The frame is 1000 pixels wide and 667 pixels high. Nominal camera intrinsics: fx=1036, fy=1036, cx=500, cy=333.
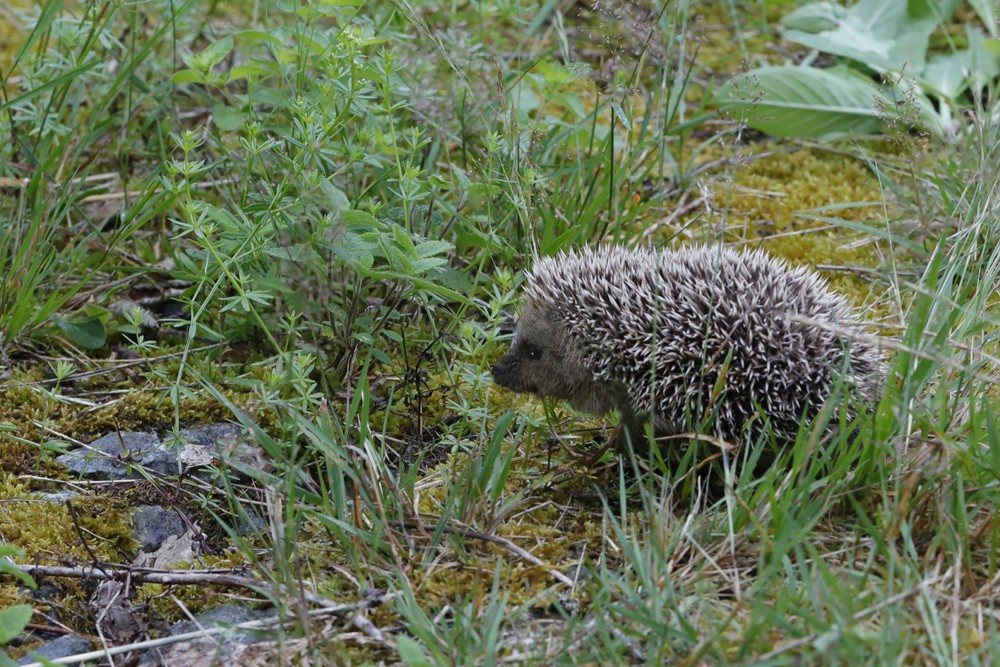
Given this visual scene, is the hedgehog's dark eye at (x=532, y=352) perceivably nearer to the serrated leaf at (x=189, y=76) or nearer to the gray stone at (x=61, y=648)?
the serrated leaf at (x=189, y=76)

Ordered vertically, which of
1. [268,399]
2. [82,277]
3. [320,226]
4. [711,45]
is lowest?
[82,277]

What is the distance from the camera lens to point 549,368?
4.86 metres

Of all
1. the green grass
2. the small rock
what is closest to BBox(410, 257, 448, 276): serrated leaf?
the green grass

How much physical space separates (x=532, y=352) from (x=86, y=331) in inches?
95.7

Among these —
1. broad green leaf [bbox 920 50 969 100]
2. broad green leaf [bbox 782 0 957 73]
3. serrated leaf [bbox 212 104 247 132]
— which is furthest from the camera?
broad green leaf [bbox 782 0 957 73]

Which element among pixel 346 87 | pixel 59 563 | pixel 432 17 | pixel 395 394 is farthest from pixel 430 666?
pixel 432 17

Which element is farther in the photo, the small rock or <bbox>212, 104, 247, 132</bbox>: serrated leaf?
<bbox>212, 104, 247, 132</bbox>: serrated leaf

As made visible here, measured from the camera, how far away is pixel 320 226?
445 centimetres

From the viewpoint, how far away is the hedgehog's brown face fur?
478 centimetres

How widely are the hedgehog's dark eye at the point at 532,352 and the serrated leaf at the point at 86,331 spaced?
7.60 ft

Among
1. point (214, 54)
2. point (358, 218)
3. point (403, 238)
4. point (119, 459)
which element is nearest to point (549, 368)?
point (403, 238)

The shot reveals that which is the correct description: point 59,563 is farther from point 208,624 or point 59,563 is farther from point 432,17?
point 432,17

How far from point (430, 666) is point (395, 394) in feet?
7.19

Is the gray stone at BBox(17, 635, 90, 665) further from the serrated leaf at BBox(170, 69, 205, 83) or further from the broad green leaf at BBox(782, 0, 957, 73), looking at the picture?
the broad green leaf at BBox(782, 0, 957, 73)
